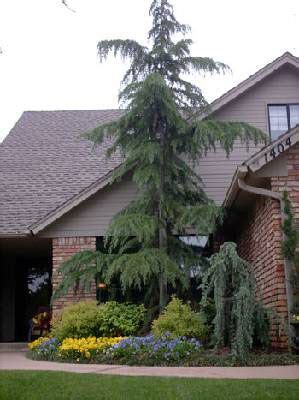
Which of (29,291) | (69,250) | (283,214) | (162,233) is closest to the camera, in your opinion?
(283,214)

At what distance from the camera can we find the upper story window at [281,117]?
14.7 metres

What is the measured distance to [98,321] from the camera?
11.4 meters

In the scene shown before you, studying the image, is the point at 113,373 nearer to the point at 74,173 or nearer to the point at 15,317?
the point at 74,173

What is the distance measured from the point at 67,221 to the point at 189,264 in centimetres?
340

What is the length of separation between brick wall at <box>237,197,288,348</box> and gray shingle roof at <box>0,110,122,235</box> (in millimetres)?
3986

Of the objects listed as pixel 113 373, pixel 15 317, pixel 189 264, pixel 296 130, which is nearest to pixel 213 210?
pixel 189 264

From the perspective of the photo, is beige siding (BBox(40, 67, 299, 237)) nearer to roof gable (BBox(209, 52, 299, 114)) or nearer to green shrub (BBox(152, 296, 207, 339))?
roof gable (BBox(209, 52, 299, 114))

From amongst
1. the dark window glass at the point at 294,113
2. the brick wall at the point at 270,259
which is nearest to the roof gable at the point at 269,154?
the brick wall at the point at 270,259

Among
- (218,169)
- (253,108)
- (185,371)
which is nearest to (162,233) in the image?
(218,169)

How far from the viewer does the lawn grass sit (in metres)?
6.14

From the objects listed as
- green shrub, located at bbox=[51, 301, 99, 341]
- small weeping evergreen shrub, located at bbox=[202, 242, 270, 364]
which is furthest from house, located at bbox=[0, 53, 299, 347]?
green shrub, located at bbox=[51, 301, 99, 341]

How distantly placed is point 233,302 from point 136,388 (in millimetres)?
3157

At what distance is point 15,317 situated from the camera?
17.1m

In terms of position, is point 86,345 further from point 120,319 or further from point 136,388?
point 136,388
